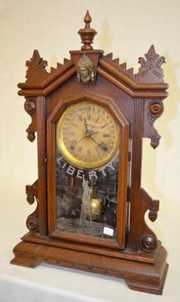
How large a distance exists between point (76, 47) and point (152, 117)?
74 cm

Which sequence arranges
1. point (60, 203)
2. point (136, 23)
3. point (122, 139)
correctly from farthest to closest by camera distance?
point (136, 23) < point (60, 203) < point (122, 139)

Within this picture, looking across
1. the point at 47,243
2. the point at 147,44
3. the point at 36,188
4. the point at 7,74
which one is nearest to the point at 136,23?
the point at 147,44

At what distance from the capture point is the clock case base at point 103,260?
2.81 feet

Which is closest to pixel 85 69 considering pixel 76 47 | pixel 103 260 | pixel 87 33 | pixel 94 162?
pixel 87 33

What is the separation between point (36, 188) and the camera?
96 centimetres

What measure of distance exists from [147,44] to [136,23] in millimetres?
88

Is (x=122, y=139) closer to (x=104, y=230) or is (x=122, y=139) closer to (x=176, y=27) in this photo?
(x=104, y=230)

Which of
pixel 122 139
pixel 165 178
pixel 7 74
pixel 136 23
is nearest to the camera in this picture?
pixel 122 139

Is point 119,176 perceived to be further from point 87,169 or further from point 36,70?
point 36,70

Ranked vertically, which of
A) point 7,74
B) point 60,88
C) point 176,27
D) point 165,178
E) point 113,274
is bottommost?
point 113,274

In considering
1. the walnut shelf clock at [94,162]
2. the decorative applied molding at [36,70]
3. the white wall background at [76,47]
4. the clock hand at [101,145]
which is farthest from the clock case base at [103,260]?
the decorative applied molding at [36,70]

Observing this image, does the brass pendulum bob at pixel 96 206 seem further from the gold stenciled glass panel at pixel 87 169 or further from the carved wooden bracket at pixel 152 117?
the carved wooden bracket at pixel 152 117

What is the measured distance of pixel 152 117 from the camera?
836 millimetres

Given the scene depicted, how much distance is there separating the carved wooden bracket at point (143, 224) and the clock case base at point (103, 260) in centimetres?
2
